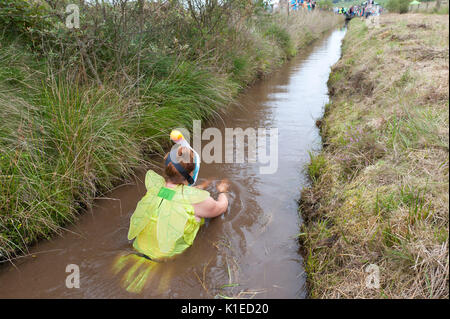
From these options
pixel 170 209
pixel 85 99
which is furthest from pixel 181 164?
pixel 85 99

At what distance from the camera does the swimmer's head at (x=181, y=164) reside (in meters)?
2.79

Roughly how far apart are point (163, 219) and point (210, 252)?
66 centimetres

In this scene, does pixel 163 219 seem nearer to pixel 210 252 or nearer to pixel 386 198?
pixel 210 252

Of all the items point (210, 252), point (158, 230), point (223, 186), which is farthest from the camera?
point (223, 186)

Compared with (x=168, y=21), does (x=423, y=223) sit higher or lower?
lower

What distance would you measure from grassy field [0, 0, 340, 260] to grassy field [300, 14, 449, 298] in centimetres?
238

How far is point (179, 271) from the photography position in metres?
2.83

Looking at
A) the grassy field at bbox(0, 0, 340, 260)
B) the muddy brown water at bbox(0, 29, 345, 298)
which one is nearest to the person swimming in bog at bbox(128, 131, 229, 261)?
the muddy brown water at bbox(0, 29, 345, 298)

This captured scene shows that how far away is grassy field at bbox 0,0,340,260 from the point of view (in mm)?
3045

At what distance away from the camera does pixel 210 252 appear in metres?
3.09

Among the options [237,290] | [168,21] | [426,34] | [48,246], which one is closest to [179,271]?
[237,290]

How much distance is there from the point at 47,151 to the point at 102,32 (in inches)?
96.0
